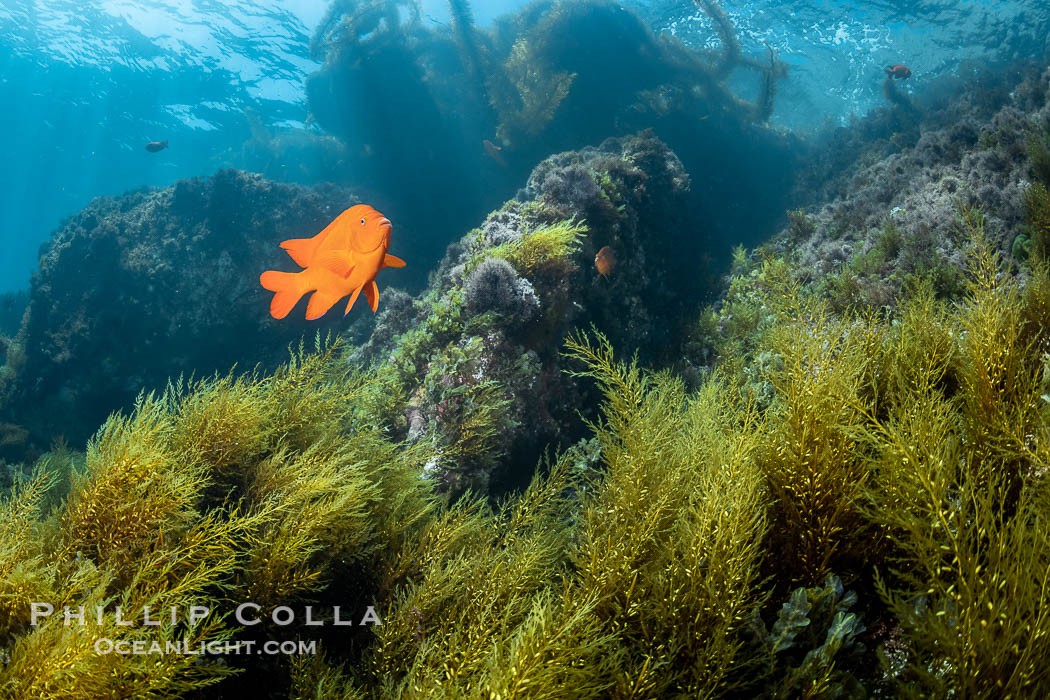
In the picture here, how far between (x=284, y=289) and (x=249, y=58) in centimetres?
3157

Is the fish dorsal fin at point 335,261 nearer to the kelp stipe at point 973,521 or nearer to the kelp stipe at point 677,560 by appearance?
the kelp stipe at point 677,560

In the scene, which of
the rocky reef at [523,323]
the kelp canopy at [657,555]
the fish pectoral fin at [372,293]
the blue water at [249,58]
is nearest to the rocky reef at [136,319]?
the rocky reef at [523,323]

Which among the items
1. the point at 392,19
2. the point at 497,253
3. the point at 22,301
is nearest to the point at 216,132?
the point at 22,301

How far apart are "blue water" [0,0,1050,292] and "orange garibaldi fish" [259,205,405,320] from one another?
12447 millimetres

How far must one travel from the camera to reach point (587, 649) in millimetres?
1315

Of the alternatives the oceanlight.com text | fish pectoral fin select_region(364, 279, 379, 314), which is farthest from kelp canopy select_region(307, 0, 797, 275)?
the oceanlight.com text

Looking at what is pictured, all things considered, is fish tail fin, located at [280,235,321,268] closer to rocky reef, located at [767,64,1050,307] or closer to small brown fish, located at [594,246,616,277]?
small brown fish, located at [594,246,616,277]

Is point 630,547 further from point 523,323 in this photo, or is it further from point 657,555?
point 523,323

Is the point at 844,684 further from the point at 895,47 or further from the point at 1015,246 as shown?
the point at 895,47

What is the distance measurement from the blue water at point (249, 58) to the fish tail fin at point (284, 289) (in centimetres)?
1249

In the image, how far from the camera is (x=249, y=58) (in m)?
25.2

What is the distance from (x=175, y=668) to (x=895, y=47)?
139 feet

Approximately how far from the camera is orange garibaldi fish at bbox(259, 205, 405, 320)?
9.48ft

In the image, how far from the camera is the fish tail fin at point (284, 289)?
2902mm
